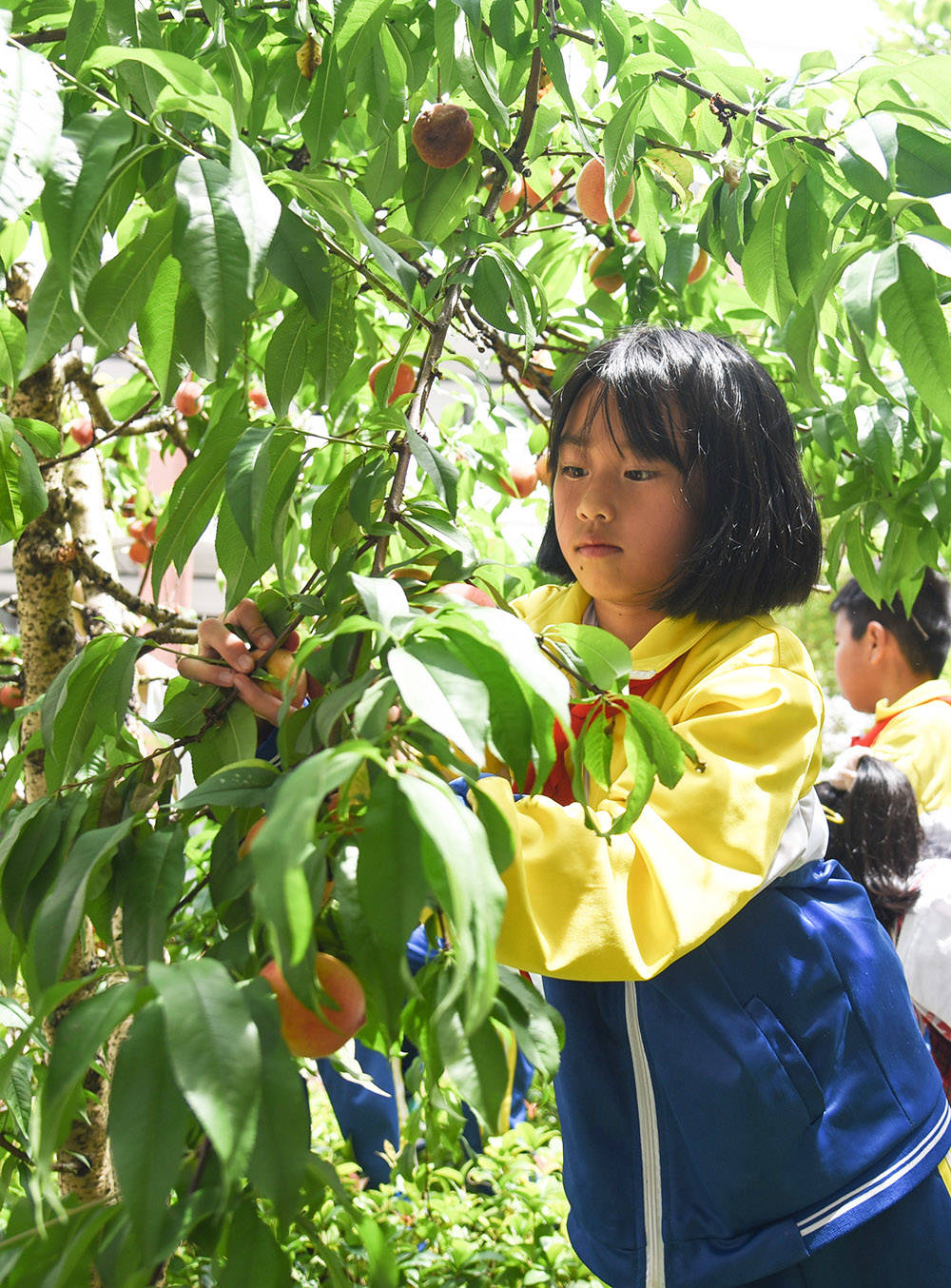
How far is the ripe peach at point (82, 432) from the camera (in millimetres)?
1663

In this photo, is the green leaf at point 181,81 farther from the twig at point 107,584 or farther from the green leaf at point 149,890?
the twig at point 107,584

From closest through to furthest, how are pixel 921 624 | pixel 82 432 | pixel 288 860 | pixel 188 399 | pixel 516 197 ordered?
1. pixel 288 860
2. pixel 516 197
3. pixel 188 399
4. pixel 82 432
5. pixel 921 624

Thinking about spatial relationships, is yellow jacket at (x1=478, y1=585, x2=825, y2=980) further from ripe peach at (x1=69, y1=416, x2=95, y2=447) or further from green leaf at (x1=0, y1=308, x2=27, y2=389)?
ripe peach at (x1=69, y1=416, x2=95, y2=447)

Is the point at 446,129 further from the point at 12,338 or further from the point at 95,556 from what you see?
the point at 95,556

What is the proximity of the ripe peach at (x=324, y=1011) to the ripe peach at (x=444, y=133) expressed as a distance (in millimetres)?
633

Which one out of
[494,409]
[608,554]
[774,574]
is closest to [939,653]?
[494,409]

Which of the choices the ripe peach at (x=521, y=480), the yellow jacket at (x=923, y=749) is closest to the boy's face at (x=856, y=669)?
the yellow jacket at (x=923, y=749)

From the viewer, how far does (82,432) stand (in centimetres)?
169

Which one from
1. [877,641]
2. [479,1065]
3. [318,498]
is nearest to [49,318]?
[318,498]

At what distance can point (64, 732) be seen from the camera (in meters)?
0.65

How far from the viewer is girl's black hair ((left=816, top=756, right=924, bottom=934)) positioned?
1.51 metres

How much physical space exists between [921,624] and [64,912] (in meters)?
1.69

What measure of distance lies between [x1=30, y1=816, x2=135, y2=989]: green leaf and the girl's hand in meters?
0.19

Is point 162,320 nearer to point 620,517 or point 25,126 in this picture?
point 25,126
